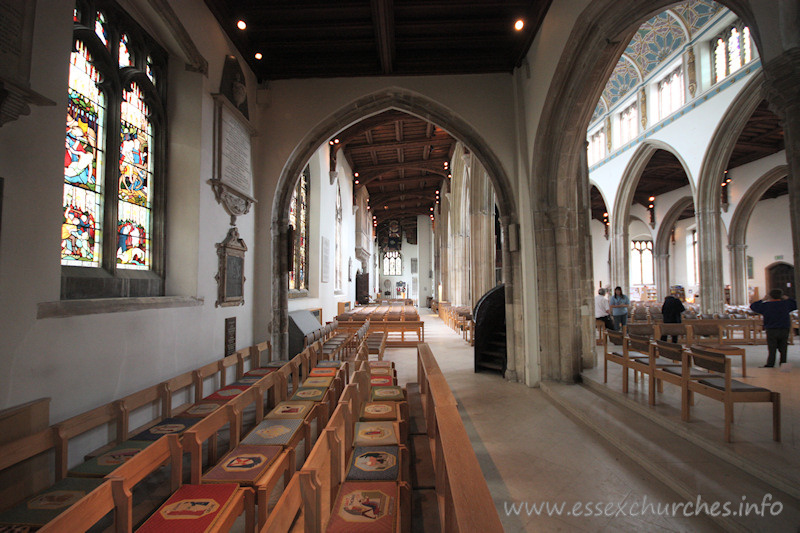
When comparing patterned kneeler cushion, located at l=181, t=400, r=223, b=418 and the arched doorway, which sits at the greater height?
the arched doorway

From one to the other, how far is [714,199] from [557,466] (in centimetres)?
1118

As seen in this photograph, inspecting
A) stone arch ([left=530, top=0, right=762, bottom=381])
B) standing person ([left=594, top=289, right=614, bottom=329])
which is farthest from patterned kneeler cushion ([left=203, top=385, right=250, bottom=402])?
standing person ([left=594, top=289, right=614, bottom=329])

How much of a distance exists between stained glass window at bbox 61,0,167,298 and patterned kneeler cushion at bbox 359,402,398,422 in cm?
231

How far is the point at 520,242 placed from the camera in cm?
551

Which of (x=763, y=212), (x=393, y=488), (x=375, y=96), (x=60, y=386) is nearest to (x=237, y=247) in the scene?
(x=60, y=386)

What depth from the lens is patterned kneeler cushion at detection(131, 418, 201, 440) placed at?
8.33 feet

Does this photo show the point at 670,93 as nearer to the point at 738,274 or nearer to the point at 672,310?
the point at 738,274

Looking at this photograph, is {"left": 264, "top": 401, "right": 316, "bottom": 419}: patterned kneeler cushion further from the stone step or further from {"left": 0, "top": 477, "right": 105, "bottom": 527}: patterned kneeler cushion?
the stone step

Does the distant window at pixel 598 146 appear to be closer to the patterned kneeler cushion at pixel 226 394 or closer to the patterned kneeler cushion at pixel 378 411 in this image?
the patterned kneeler cushion at pixel 378 411

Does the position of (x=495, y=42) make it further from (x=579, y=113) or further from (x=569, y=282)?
(x=569, y=282)

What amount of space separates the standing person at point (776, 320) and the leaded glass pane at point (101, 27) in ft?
26.7

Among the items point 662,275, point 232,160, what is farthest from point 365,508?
point 662,275

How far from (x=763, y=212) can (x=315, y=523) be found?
2169 cm

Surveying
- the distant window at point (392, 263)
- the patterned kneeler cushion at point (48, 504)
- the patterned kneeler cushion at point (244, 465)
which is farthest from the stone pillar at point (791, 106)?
the distant window at point (392, 263)
